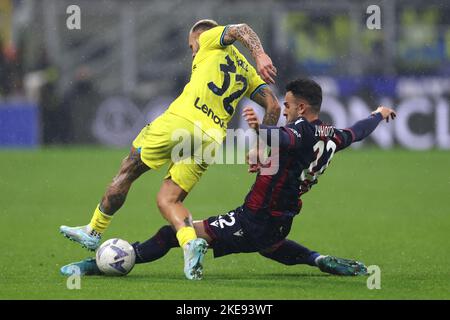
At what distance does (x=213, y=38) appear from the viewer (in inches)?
344

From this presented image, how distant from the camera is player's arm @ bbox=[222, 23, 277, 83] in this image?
7988 millimetres

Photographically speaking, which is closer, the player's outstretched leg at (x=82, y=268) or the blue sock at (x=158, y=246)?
the player's outstretched leg at (x=82, y=268)

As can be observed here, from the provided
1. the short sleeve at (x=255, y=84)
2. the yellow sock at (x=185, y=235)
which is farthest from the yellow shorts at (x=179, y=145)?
the short sleeve at (x=255, y=84)

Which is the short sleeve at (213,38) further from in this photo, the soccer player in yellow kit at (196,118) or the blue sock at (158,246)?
the blue sock at (158,246)

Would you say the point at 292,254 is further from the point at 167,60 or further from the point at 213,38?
the point at 167,60

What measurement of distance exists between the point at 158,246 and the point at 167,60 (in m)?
18.7

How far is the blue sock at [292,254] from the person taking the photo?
851cm

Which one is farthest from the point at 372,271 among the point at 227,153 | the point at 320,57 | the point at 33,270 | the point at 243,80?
the point at 320,57

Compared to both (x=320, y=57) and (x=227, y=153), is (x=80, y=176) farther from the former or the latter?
(x=320, y=57)

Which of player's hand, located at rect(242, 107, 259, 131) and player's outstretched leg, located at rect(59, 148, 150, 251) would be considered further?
player's outstretched leg, located at rect(59, 148, 150, 251)

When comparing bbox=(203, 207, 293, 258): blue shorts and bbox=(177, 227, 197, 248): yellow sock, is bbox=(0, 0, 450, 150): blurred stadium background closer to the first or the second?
bbox=(203, 207, 293, 258): blue shorts

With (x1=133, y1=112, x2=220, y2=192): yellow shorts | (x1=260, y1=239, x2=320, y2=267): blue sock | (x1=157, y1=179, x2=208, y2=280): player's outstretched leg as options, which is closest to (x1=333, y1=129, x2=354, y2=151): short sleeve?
(x1=260, y1=239, x2=320, y2=267): blue sock

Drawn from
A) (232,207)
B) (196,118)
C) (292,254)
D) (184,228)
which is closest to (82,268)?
(184,228)

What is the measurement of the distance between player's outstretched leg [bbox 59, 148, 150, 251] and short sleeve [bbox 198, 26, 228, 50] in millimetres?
1045
